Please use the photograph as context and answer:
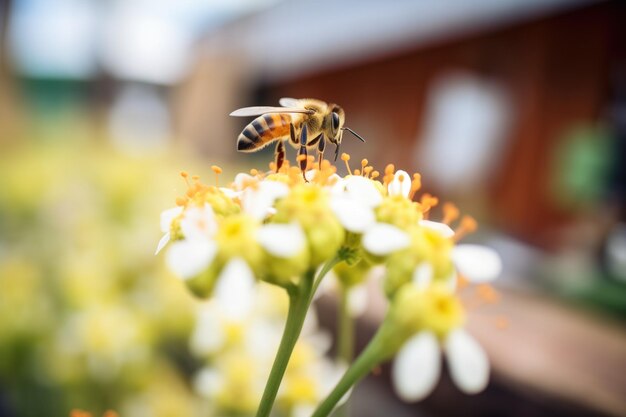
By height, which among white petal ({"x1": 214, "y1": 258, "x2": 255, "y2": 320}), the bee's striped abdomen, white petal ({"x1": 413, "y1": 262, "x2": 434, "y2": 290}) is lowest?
white petal ({"x1": 214, "y1": 258, "x2": 255, "y2": 320})

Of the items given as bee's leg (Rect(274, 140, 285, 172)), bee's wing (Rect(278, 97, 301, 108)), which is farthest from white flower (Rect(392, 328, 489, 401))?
bee's wing (Rect(278, 97, 301, 108))

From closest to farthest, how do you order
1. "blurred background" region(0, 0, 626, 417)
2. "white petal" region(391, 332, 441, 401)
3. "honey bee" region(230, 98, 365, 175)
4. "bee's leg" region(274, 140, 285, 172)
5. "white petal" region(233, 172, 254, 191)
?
"white petal" region(391, 332, 441, 401), "white petal" region(233, 172, 254, 191), "bee's leg" region(274, 140, 285, 172), "honey bee" region(230, 98, 365, 175), "blurred background" region(0, 0, 626, 417)

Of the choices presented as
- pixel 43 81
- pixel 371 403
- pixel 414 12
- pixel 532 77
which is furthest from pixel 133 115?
pixel 371 403

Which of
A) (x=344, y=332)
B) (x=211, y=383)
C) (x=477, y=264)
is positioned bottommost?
→ (x=211, y=383)

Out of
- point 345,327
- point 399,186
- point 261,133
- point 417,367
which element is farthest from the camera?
point 261,133

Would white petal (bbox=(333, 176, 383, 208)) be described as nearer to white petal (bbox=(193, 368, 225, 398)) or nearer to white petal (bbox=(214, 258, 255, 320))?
white petal (bbox=(214, 258, 255, 320))

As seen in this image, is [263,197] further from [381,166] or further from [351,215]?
[381,166]

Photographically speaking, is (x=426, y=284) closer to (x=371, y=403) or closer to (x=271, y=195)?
(x=271, y=195)

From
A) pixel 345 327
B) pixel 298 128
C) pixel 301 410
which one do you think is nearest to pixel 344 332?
pixel 345 327
